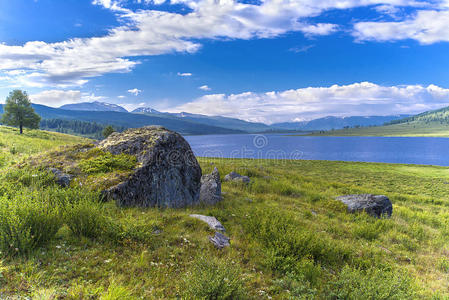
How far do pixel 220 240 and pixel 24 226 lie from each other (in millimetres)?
4983

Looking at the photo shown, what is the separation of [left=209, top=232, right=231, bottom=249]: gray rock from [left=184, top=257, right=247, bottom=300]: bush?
1628 mm

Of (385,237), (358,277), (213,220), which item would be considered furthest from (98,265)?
(385,237)

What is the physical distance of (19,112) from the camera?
54156 millimetres

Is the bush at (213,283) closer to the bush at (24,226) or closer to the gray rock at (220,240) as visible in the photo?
the gray rock at (220,240)

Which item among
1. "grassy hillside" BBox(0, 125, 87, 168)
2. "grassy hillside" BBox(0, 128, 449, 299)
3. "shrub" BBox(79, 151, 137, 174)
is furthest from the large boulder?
"grassy hillside" BBox(0, 125, 87, 168)

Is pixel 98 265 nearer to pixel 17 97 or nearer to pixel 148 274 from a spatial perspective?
pixel 148 274

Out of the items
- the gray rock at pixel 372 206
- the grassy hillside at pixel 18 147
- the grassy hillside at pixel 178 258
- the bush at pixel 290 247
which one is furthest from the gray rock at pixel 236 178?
the grassy hillside at pixel 18 147

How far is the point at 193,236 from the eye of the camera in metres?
6.37

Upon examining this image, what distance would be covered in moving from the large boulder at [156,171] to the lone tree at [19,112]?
64.5 m

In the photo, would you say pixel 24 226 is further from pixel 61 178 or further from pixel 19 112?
pixel 19 112

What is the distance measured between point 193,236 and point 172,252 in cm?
100

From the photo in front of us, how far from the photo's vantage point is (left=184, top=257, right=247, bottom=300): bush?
3.89m

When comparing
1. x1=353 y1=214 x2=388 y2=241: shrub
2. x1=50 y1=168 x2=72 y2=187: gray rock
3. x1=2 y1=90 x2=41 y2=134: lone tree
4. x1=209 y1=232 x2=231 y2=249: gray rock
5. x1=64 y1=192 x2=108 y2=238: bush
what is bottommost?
x1=353 y1=214 x2=388 y2=241: shrub

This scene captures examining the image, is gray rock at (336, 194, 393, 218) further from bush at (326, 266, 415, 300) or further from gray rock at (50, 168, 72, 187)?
gray rock at (50, 168, 72, 187)
